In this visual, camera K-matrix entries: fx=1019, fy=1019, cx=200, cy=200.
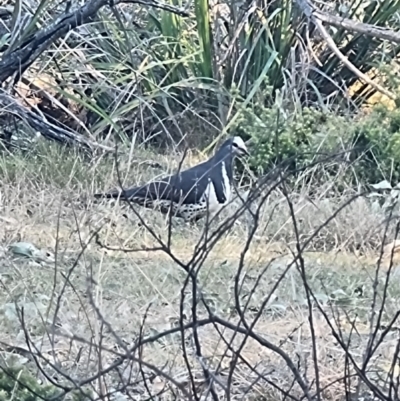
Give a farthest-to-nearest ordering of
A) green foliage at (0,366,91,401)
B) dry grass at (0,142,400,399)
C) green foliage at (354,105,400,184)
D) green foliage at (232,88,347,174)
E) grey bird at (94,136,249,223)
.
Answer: green foliage at (232,88,347,174) → green foliage at (354,105,400,184) → grey bird at (94,136,249,223) → dry grass at (0,142,400,399) → green foliage at (0,366,91,401)

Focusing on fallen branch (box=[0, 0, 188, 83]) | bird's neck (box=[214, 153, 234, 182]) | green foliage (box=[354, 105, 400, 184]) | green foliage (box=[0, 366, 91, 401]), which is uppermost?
fallen branch (box=[0, 0, 188, 83])

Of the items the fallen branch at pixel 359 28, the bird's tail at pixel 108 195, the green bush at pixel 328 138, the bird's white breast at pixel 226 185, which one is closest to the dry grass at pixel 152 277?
the bird's tail at pixel 108 195

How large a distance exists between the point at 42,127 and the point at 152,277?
250 cm

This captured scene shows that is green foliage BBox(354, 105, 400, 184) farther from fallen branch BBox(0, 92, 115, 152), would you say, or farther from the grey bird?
fallen branch BBox(0, 92, 115, 152)

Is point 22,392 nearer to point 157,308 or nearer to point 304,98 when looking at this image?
point 157,308

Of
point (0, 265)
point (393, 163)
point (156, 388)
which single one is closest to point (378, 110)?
point (393, 163)

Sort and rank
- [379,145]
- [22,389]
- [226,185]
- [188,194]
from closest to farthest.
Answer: [22,389], [188,194], [226,185], [379,145]

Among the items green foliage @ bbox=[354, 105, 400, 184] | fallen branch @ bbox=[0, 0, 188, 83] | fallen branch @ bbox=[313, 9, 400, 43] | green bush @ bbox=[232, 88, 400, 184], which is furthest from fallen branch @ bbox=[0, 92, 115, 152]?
fallen branch @ bbox=[313, 9, 400, 43]

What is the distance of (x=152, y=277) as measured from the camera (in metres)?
4.28

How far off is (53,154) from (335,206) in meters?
1.81

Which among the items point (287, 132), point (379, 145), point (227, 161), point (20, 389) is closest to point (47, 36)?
point (227, 161)

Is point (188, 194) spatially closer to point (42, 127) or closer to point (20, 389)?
point (42, 127)

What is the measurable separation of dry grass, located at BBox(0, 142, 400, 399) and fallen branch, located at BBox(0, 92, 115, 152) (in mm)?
136

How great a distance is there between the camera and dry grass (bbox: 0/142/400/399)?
3230 millimetres
